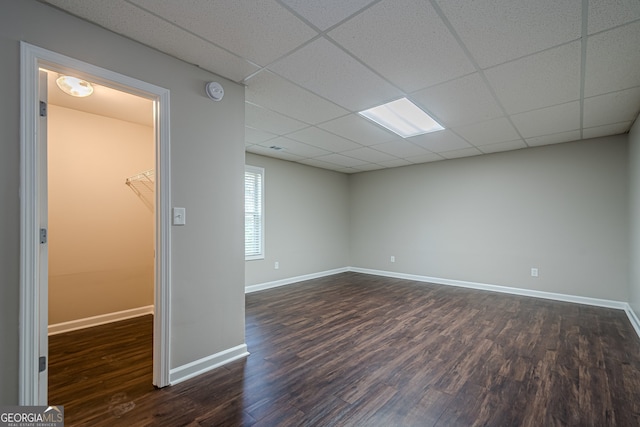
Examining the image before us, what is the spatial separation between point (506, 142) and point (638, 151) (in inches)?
54.7

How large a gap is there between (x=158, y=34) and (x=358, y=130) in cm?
244

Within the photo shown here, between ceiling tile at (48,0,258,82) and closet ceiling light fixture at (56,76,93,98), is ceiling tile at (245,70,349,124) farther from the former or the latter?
closet ceiling light fixture at (56,76,93,98)

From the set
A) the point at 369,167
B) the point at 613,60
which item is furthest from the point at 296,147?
the point at 613,60

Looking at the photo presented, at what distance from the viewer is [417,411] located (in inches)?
71.4

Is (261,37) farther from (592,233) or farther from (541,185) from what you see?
(592,233)

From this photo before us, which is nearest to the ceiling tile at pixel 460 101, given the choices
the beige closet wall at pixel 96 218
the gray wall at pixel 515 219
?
the gray wall at pixel 515 219

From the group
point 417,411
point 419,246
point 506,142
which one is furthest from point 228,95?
point 419,246

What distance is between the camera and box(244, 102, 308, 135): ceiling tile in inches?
122

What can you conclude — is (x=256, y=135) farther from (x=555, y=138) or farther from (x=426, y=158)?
(x=555, y=138)

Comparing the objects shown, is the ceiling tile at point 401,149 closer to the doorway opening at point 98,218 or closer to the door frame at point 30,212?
the doorway opening at point 98,218

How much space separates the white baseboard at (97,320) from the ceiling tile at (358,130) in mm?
3386

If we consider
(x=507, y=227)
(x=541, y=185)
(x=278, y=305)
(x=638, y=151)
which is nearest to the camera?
(x=638, y=151)

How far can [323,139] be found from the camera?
410cm

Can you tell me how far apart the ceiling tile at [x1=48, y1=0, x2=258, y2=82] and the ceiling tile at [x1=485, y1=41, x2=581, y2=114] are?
6.73 ft
